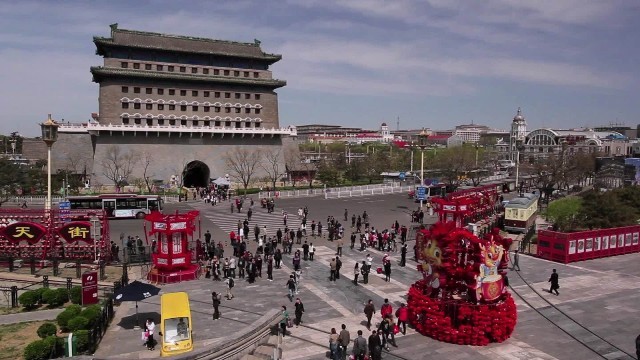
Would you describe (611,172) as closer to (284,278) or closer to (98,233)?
(284,278)

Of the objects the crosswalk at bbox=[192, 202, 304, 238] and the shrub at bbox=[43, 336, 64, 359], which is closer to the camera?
the shrub at bbox=[43, 336, 64, 359]

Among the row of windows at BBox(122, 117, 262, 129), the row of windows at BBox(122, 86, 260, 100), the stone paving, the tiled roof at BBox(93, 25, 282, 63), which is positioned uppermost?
the tiled roof at BBox(93, 25, 282, 63)

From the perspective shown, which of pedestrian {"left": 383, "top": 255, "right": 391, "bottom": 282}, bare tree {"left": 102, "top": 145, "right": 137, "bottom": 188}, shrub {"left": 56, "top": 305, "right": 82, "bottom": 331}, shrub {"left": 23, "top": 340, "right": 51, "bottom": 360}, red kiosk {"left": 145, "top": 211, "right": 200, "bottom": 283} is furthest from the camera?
bare tree {"left": 102, "top": 145, "right": 137, "bottom": 188}

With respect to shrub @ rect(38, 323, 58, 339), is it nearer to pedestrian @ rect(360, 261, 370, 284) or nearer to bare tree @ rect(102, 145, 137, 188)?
pedestrian @ rect(360, 261, 370, 284)

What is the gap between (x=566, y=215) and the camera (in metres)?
32.8

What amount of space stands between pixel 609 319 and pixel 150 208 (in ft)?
97.7

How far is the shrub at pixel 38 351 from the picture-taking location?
11797 mm

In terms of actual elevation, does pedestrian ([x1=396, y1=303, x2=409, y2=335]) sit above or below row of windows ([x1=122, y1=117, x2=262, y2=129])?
below

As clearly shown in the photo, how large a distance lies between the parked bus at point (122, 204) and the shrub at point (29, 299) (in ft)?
59.7

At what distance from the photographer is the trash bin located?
39.1 feet

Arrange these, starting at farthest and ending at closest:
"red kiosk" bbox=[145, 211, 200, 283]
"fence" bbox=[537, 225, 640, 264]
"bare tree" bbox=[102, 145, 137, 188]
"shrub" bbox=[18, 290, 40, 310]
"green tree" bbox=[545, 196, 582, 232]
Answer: "bare tree" bbox=[102, 145, 137, 188]
"green tree" bbox=[545, 196, 582, 232]
"fence" bbox=[537, 225, 640, 264]
"red kiosk" bbox=[145, 211, 200, 283]
"shrub" bbox=[18, 290, 40, 310]

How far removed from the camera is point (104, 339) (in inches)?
556

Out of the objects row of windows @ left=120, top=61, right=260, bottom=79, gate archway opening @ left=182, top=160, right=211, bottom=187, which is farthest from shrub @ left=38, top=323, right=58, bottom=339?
row of windows @ left=120, top=61, right=260, bottom=79

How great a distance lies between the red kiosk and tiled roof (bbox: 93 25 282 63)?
136 feet
